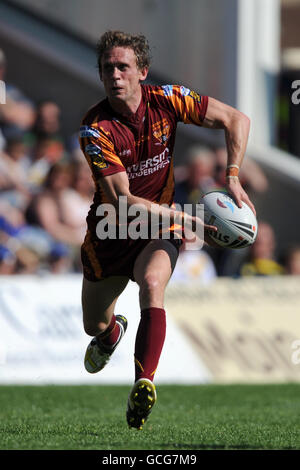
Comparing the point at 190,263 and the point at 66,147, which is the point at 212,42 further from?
the point at 190,263

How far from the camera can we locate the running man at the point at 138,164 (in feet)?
→ 19.0

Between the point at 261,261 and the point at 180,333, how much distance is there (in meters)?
1.72

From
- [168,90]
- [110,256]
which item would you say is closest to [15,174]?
[110,256]

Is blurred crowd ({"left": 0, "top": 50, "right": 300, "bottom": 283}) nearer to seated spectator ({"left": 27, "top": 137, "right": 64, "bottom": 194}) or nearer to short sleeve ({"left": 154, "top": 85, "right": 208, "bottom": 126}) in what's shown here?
seated spectator ({"left": 27, "top": 137, "right": 64, "bottom": 194})

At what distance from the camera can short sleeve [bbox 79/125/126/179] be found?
5.88 metres

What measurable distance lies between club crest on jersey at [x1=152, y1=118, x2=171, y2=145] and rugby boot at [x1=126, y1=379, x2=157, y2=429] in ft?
5.51

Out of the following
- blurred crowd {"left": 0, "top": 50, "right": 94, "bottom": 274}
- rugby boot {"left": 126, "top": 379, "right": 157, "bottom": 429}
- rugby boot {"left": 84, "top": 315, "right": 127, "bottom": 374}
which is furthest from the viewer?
blurred crowd {"left": 0, "top": 50, "right": 94, "bottom": 274}

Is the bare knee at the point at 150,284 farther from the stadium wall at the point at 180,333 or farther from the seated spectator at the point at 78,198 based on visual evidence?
the seated spectator at the point at 78,198

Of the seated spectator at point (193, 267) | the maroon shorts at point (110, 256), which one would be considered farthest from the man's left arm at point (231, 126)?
the seated spectator at point (193, 267)

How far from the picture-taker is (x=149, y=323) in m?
5.72

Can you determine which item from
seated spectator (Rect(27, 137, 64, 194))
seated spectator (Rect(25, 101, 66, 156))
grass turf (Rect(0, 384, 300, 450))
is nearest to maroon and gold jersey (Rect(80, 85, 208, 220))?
grass turf (Rect(0, 384, 300, 450))

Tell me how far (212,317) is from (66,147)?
356 centimetres

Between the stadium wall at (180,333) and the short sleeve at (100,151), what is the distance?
497cm
